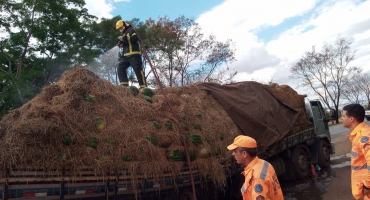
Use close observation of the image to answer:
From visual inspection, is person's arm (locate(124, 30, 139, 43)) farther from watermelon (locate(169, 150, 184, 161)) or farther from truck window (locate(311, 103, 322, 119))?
truck window (locate(311, 103, 322, 119))

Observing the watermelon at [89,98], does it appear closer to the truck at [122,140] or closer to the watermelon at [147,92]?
the truck at [122,140]

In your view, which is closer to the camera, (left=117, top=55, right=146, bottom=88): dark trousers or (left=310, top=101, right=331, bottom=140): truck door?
(left=117, top=55, right=146, bottom=88): dark trousers

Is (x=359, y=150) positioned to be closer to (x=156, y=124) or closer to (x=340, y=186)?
(x=156, y=124)

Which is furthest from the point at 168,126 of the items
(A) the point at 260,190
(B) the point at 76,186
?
(A) the point at 260,190

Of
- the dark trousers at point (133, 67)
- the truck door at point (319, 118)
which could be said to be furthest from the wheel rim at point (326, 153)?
the dark trousers at point (133, 67)

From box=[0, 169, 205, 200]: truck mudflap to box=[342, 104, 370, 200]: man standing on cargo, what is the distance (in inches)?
101

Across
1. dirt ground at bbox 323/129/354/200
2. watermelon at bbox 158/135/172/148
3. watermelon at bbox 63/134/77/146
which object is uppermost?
watermelon at bbox 63/134/77/146

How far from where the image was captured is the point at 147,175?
A: 4547 millimetres

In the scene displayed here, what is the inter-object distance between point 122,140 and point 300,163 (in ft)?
23.1

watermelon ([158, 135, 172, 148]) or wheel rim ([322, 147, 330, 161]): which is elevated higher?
watermelon ([158, 135, 172, 148])

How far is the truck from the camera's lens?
3.77 metres

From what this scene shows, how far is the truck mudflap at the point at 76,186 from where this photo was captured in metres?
3.52

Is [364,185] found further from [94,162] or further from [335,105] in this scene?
[335,105]

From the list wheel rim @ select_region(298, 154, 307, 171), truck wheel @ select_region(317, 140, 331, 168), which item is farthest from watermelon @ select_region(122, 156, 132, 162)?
truck wheel @ select_region(317, 140, 331, 168)
